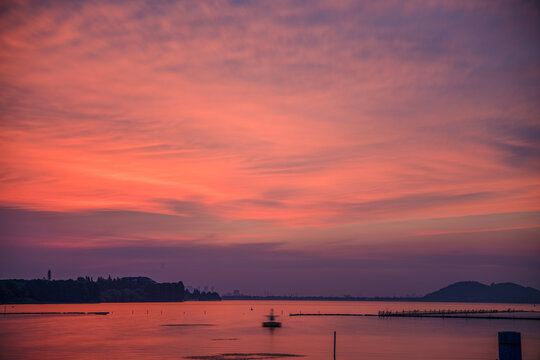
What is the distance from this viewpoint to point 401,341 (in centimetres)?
11869

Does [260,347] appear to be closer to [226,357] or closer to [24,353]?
[226,357]

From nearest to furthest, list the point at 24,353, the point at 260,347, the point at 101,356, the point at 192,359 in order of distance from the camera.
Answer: the point at 192,359 < the point at 101,356 < the point at 24,353 < the point at 260,347

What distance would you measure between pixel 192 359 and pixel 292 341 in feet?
134

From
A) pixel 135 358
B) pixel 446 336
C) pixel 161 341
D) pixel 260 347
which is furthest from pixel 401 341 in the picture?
pixel 135 358

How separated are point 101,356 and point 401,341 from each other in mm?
60024

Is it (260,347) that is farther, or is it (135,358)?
(260,347)

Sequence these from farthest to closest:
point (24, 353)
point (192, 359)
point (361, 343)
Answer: point (361, 343)
point (24, 353)
point (192, 359)

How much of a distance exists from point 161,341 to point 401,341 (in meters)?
46.6

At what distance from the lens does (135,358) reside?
83.1 m

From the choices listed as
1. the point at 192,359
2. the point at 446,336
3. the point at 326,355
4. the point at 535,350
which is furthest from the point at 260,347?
the point at 446,336

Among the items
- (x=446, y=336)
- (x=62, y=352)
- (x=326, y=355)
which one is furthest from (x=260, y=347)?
(x=446, y=336)

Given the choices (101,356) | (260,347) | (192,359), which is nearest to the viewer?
(192,359)

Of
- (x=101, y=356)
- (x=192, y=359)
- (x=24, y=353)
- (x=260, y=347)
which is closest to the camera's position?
(x=192, y=359)

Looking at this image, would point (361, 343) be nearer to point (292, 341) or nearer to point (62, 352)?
point (292, 341)
